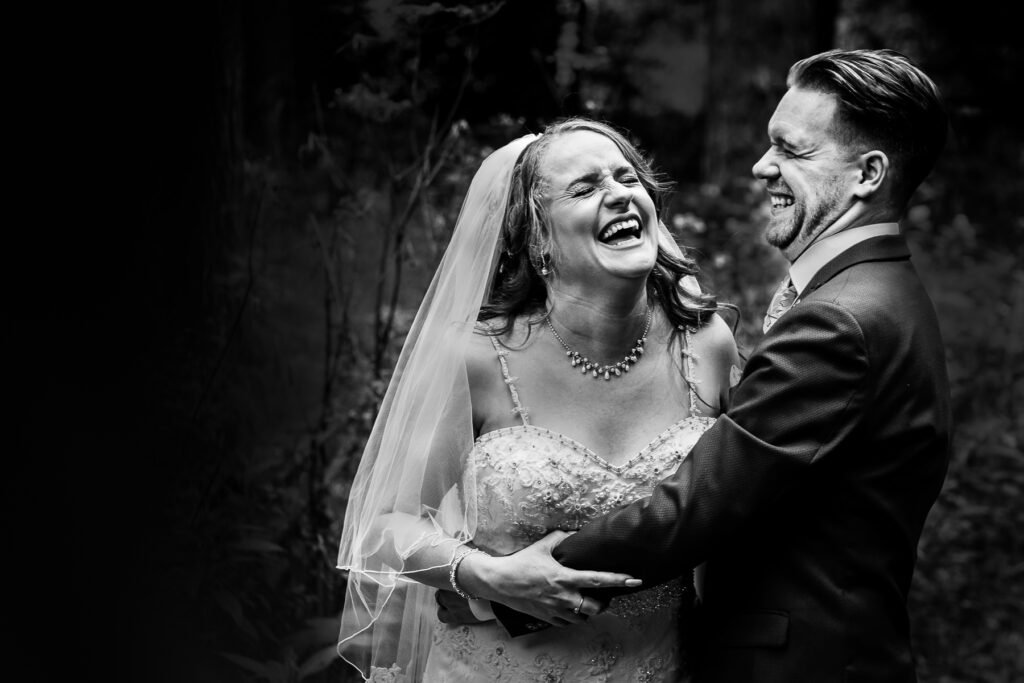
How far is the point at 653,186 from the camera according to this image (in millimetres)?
3188

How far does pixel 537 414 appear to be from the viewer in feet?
9.93

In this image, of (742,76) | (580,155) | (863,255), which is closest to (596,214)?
(580,155)

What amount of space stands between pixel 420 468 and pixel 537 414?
348mm

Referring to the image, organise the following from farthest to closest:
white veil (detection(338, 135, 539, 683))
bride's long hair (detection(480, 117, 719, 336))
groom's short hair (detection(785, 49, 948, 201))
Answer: bride's long hair (detection(480, 117, 719, 336)) < white veil (detection(338, 135, 539, 683)) < groom's short hair (detection(785, 49, 948, 201))

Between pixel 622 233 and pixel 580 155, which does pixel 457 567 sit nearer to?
pixel 622 233

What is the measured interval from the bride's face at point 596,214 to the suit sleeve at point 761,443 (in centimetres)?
49

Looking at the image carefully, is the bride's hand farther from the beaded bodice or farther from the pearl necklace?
the pearl necklace

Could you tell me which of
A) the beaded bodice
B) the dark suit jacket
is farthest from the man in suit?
the beaded bodice

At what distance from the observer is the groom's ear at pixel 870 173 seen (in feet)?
8.95

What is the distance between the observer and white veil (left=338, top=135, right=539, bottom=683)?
3.02 metres

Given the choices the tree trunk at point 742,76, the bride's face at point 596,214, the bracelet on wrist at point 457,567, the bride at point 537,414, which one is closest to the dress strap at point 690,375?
the bride at point 537,414

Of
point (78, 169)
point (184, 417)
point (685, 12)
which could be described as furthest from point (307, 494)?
point (685, 12)

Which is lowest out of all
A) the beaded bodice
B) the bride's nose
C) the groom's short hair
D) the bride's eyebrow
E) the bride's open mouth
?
the beaded bodice

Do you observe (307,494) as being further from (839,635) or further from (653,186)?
(839,635)
